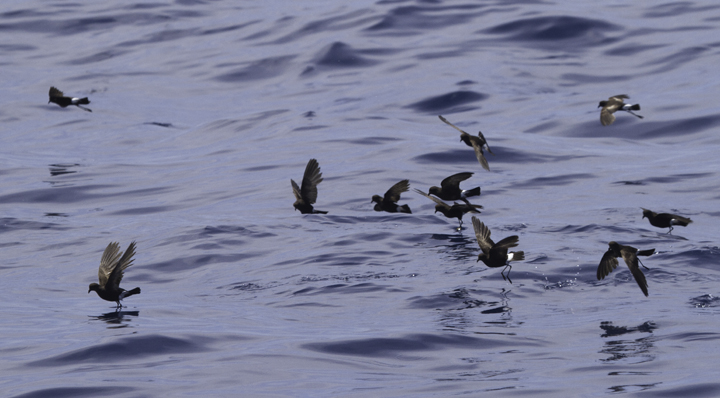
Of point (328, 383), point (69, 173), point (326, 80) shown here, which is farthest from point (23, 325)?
point (326, 80)

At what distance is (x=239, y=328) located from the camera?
8.16 metres

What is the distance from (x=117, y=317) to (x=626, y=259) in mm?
4756

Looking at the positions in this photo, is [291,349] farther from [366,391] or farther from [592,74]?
[592,74]

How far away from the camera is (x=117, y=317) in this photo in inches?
347

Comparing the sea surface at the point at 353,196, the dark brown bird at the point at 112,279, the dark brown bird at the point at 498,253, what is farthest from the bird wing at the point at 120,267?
the dark brown bird at the point at 498,253

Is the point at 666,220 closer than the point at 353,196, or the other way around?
the point at 666,220

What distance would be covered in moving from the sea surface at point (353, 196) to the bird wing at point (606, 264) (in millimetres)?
323

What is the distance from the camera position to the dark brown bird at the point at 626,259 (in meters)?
8.18

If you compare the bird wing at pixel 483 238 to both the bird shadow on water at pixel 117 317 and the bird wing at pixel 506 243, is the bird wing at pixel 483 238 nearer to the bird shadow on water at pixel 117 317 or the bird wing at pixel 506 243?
the bird wing at pixel 506 243

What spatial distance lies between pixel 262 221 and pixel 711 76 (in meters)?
12.7

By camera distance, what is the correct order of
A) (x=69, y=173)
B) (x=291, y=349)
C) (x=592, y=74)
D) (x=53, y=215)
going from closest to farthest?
(x=291, y=349), (x=53, y=215), (x=69, y=173), (x=592, y=74)

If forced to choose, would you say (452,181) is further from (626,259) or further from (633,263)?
(633,263)

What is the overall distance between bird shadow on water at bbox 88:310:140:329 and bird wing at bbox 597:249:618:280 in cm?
440

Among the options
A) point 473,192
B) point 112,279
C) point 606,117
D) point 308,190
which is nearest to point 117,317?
point 112,279
